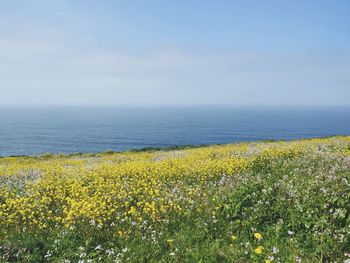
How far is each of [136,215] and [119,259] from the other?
2.40 metres

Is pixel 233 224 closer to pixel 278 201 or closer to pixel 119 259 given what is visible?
pixel 278 201

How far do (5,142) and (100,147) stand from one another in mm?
48399

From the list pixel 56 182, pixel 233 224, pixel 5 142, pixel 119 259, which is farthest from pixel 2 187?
pixel 5 142

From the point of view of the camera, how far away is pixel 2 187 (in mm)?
13297

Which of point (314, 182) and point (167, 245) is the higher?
point (314, 182)

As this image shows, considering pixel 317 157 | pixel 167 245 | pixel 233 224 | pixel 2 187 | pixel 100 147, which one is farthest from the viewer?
pixel 100 147

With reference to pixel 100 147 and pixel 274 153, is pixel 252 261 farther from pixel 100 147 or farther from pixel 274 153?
pixel 100 147

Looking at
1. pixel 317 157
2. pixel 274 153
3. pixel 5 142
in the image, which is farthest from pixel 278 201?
pixel 5 142

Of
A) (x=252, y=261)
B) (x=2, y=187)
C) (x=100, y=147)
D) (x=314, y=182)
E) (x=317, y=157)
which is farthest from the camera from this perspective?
(x=100, y=147)

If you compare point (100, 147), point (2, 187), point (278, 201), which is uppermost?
point (278, 201)

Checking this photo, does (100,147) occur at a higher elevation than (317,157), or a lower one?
lower

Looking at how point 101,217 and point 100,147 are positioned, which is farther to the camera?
point 100,147

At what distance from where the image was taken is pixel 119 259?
6.60 m

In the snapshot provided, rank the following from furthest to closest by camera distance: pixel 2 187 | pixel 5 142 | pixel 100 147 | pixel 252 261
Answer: pixel 5 142 → pixel 100 147 → pixel 2 187 → pixel 252 261
